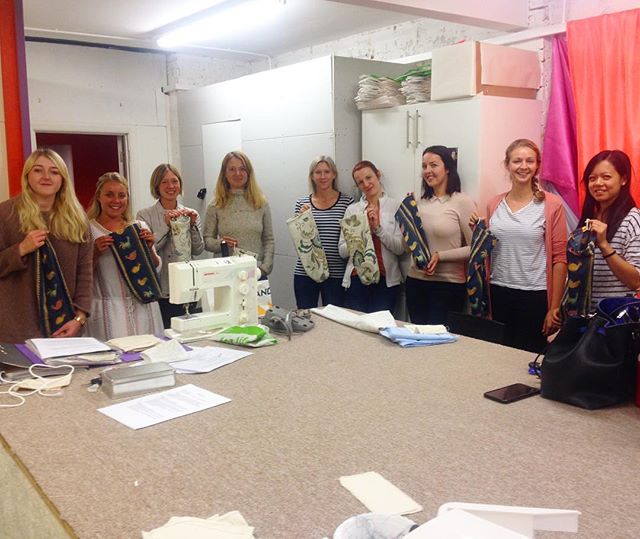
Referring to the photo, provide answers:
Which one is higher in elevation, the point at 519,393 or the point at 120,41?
the point at 120,41

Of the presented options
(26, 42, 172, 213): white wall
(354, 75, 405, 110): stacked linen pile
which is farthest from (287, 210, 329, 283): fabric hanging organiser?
(26, 42, 172, 213): white wall

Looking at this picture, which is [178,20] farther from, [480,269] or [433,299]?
[480,269]

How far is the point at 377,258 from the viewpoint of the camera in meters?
3.75

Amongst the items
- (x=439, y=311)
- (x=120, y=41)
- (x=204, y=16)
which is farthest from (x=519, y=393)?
(x=120, y=41)

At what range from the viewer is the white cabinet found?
3.47 meters

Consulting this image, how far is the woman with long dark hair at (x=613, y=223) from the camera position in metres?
2.49

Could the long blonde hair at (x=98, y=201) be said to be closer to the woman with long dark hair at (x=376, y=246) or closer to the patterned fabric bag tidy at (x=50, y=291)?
the patterned fabric bag tidy at (x=50, y=291)

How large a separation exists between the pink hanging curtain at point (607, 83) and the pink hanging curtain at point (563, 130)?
0.09 m

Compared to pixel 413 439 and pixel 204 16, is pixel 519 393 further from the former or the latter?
pixel 204 16

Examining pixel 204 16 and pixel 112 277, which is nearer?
pixel 112 277

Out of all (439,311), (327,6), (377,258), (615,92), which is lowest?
(439,311)

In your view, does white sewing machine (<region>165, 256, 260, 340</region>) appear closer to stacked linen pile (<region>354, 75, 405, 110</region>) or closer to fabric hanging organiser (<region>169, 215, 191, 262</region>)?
fabric hanging organiser (<region>169, 215, 191, 262</region>)

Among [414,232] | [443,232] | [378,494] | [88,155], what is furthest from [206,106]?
[378,494]

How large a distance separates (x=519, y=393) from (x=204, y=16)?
165 inches
